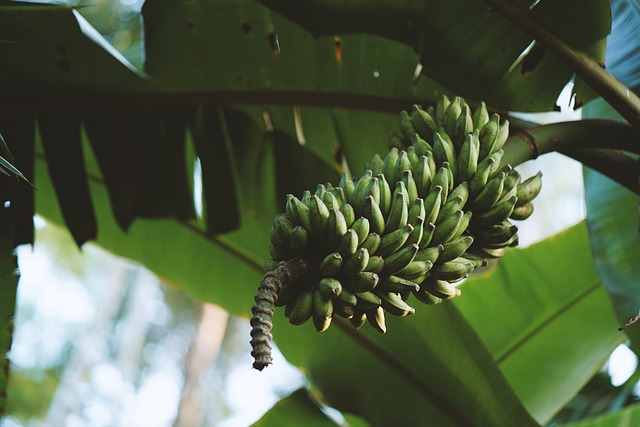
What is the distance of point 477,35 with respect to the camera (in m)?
1.36

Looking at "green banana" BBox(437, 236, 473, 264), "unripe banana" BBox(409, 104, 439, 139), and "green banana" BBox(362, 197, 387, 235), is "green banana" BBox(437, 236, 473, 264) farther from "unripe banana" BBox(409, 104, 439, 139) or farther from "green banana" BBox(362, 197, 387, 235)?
"unripe banana" BBox(409, 104, 439, 139)

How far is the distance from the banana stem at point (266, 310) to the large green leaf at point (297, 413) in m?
1.06

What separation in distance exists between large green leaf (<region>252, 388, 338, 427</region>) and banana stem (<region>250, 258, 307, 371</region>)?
106 centimetres

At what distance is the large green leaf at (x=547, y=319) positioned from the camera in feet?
6.60

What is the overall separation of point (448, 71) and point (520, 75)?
0.15 meters

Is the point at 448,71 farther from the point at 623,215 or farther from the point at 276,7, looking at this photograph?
the point at 623,215

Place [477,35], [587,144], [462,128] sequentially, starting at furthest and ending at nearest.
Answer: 1. [477,35]
2. [587,144]
3. [462,128]

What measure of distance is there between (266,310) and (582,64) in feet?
2.74

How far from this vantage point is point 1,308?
141cm

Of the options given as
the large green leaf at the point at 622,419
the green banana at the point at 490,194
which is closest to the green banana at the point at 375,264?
the green banana at the point at 490,194

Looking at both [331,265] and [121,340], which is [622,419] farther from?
Answer: [121,340]

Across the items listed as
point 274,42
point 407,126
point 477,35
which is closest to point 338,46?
point 274,42

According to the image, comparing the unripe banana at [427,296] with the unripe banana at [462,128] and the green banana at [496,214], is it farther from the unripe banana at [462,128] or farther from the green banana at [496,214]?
the unripe banana at [462,128]

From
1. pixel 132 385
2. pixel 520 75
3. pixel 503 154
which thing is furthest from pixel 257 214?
pixel 132 385
